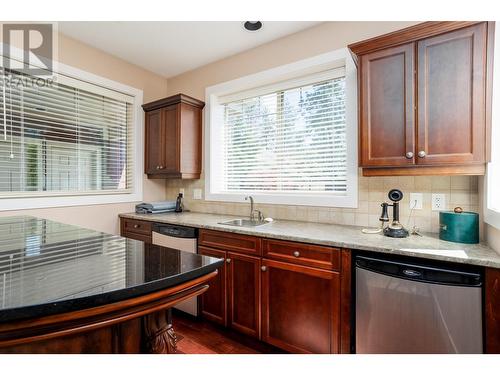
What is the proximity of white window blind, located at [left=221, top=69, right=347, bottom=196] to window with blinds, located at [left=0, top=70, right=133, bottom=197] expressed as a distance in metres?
1.25

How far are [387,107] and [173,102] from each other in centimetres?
219

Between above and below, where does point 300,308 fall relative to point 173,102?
below

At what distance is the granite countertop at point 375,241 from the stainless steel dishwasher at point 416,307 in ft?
0.19

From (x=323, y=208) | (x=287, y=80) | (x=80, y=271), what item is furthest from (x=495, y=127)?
(x=80, y=271)

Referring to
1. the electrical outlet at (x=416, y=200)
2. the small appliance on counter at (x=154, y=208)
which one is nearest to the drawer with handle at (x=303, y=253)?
the electrical outlet at (x=416, y=200)

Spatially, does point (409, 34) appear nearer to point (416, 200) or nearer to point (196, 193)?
point (416, 200)

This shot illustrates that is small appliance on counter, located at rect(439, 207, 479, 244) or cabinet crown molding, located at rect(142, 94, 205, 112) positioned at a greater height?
cabinet crown molding, located at rect(142, 94, 205, 112)

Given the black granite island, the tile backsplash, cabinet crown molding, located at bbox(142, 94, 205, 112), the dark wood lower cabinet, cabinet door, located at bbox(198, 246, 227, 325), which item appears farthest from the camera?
cabinet crown molding, located at bbox(142, 94, 205, 112)

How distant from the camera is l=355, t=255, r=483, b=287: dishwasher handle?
4.16ft

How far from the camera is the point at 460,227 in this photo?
157 cm

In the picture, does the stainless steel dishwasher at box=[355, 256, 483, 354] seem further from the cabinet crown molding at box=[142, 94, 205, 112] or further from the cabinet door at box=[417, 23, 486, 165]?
the cabinet crown molding at box=[142, 94, 205, 112]

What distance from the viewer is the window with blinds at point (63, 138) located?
230cm

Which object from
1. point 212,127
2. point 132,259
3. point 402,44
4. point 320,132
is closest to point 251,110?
point 212,127

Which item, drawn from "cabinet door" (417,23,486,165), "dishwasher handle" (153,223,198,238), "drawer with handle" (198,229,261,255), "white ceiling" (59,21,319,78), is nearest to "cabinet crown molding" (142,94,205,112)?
"white ceiling" (59,21,319,78)
